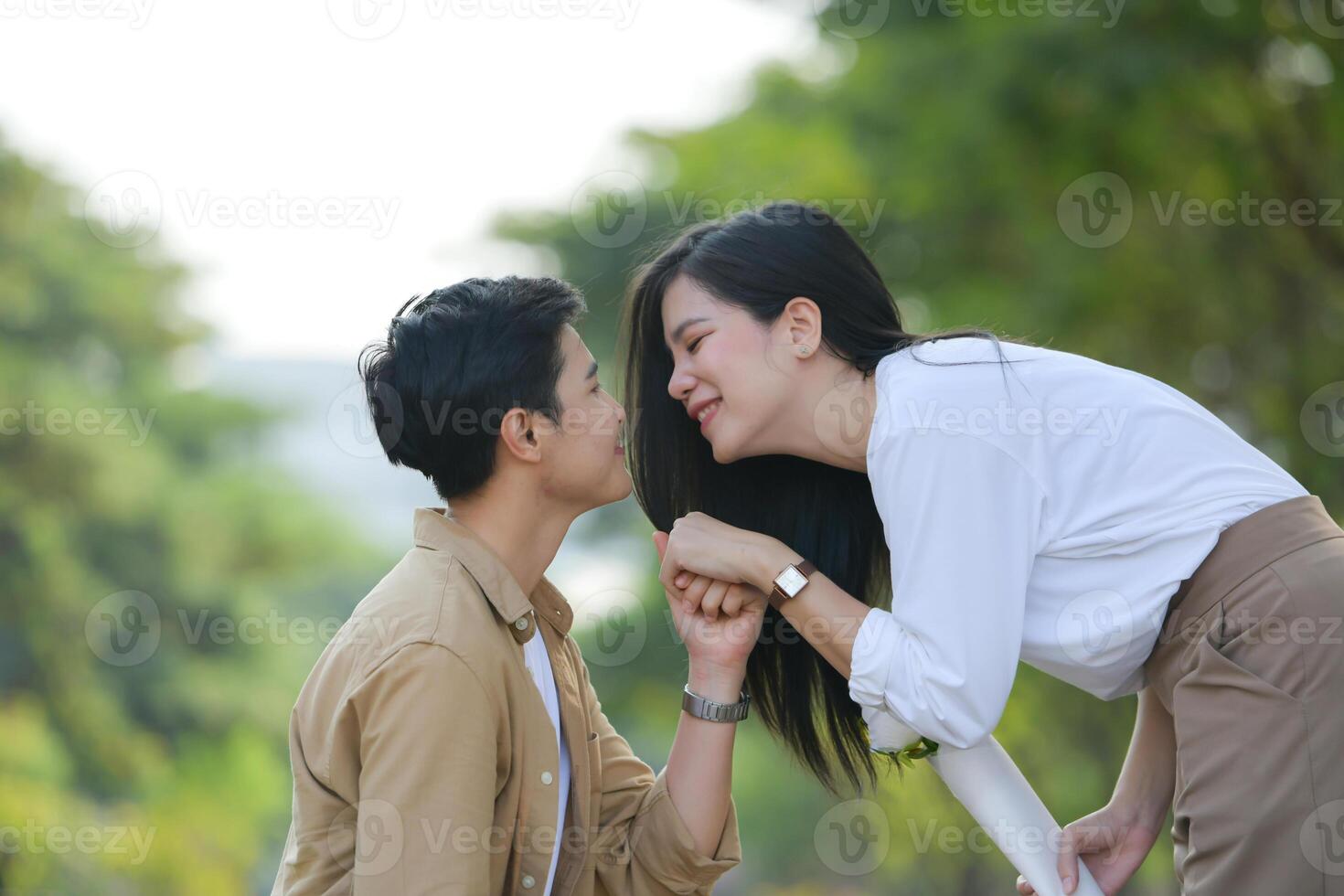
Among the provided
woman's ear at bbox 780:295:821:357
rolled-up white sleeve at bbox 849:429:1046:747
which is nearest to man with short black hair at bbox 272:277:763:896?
woman's ear at bbox 780:295:821:357

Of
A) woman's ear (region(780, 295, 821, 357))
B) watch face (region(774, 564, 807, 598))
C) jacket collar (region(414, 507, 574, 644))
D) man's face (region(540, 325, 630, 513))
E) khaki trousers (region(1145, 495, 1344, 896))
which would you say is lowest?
khaki trousers (region(1145, 495, 1344, 896))

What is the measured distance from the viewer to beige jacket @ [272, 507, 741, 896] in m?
1.96

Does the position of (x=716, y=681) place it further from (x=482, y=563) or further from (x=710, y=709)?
(x=482, y=563)

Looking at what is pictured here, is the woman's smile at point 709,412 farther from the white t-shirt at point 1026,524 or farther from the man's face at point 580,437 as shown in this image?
the white t-shirt at point 1026,524

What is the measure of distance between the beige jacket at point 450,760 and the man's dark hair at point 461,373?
14 cm

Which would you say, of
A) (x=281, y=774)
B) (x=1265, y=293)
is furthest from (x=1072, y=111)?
(x=281, y=774)

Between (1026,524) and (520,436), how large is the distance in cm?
93

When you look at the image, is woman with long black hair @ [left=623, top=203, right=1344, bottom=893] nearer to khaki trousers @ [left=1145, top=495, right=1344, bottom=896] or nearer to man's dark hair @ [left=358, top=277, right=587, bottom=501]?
khaki trousers @ [left=1145, top=495, right=1344, bottom=896]

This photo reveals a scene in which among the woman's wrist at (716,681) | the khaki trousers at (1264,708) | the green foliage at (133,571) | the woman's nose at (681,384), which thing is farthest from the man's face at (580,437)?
the green foliage at (133,571)

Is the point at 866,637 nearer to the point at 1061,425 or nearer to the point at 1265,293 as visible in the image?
the point at 1061,425

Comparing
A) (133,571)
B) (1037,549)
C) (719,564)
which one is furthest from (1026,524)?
(133,571)

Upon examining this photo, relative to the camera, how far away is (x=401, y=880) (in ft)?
6.29

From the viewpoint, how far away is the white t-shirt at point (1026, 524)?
6.68 feet

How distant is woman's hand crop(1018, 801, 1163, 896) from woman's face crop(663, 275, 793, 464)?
0.96 metres
